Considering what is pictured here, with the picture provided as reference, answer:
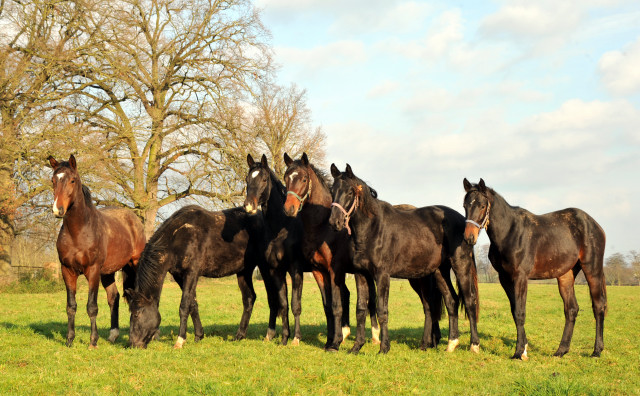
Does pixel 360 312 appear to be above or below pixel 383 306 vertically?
below

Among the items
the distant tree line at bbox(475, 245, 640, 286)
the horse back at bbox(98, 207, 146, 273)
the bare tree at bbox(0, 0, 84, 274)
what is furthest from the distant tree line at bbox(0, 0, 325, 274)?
the distant tree line at bbox(475, 245, 640, 286)

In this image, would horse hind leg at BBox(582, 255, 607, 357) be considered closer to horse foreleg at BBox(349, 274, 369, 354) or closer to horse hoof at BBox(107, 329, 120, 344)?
horse foreleg at BBox(349, 274, 369, 354)

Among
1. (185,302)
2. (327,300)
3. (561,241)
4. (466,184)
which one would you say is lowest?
(185,302)

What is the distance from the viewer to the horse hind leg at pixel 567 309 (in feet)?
29.5

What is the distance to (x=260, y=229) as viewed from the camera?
10.3 m

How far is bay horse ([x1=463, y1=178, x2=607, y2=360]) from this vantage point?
27.6 feet

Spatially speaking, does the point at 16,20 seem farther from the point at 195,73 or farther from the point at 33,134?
the point at 195,73

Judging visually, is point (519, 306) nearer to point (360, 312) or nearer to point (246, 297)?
point (360, 312)

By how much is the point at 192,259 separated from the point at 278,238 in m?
1.55

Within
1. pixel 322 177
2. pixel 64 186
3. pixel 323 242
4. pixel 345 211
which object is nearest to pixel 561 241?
pixel 345 211

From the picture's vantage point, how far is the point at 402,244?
8.80m

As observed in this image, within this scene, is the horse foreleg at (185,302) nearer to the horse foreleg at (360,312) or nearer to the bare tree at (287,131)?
the horse foreleg at (360,312)

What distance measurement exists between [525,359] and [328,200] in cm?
402

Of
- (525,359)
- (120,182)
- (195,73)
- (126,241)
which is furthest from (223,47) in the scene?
(525,359)
